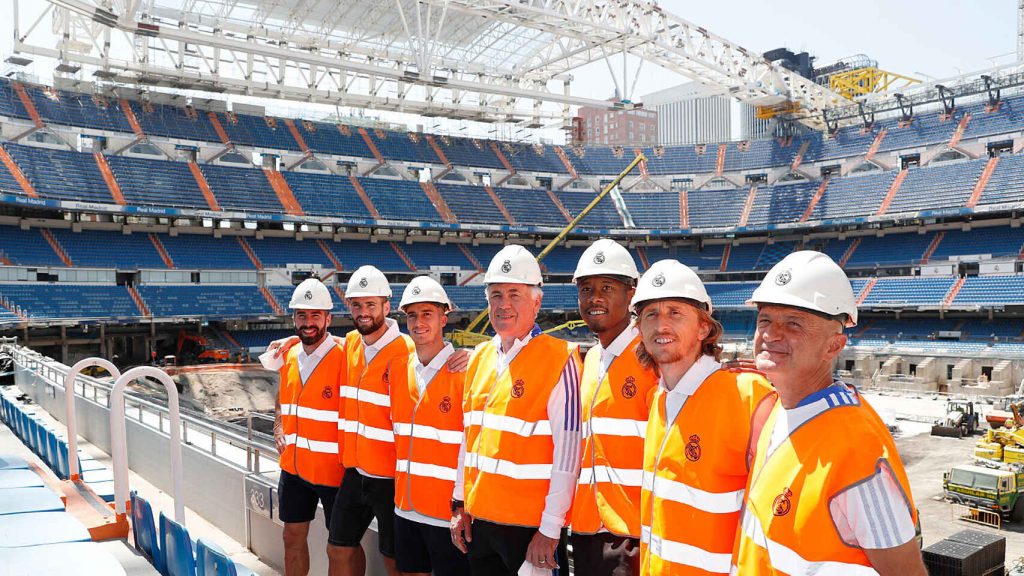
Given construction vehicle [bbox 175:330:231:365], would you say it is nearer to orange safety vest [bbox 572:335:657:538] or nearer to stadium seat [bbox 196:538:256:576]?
stadium seat [bbox 196:538:256:576]

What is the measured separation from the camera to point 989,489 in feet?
A: 44.8

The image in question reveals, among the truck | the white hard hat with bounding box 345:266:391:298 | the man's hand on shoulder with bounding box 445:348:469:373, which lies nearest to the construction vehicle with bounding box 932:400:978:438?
the truck

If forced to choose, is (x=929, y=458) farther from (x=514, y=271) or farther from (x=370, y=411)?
(x=514, y=271)

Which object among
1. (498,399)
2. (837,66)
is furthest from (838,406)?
(837,66)

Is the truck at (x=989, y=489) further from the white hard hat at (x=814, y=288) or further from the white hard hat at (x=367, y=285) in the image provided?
the white hard hat at (x=814, y=288)

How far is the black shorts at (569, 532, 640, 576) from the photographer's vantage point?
10.6 feet

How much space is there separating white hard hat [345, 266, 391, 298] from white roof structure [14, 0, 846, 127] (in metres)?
23.7

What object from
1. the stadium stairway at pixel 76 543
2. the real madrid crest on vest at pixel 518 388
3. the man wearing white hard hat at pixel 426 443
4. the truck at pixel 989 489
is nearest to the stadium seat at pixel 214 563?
the stadium stairway at pixel 76 543

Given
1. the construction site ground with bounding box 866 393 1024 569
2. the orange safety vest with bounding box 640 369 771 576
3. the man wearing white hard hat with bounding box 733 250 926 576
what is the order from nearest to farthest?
the man wearing white hard hat with bounding box 733 250 926 576, the orange safety vest with bounding box 640 369 771 576, the construction site ground with bounding box 866 393 1024 569

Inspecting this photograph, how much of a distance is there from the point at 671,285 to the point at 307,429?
3270 millimetres

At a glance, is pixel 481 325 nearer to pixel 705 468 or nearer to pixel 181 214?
pixel 181 214

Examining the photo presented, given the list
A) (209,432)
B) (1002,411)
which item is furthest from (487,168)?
(209,432)

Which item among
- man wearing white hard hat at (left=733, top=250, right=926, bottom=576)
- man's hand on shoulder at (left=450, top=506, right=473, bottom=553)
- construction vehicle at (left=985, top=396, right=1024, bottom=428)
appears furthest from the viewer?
construction vehicle at (left=985, top=396, right=1024, bottom=428)

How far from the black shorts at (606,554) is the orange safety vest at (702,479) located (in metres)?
0.43
